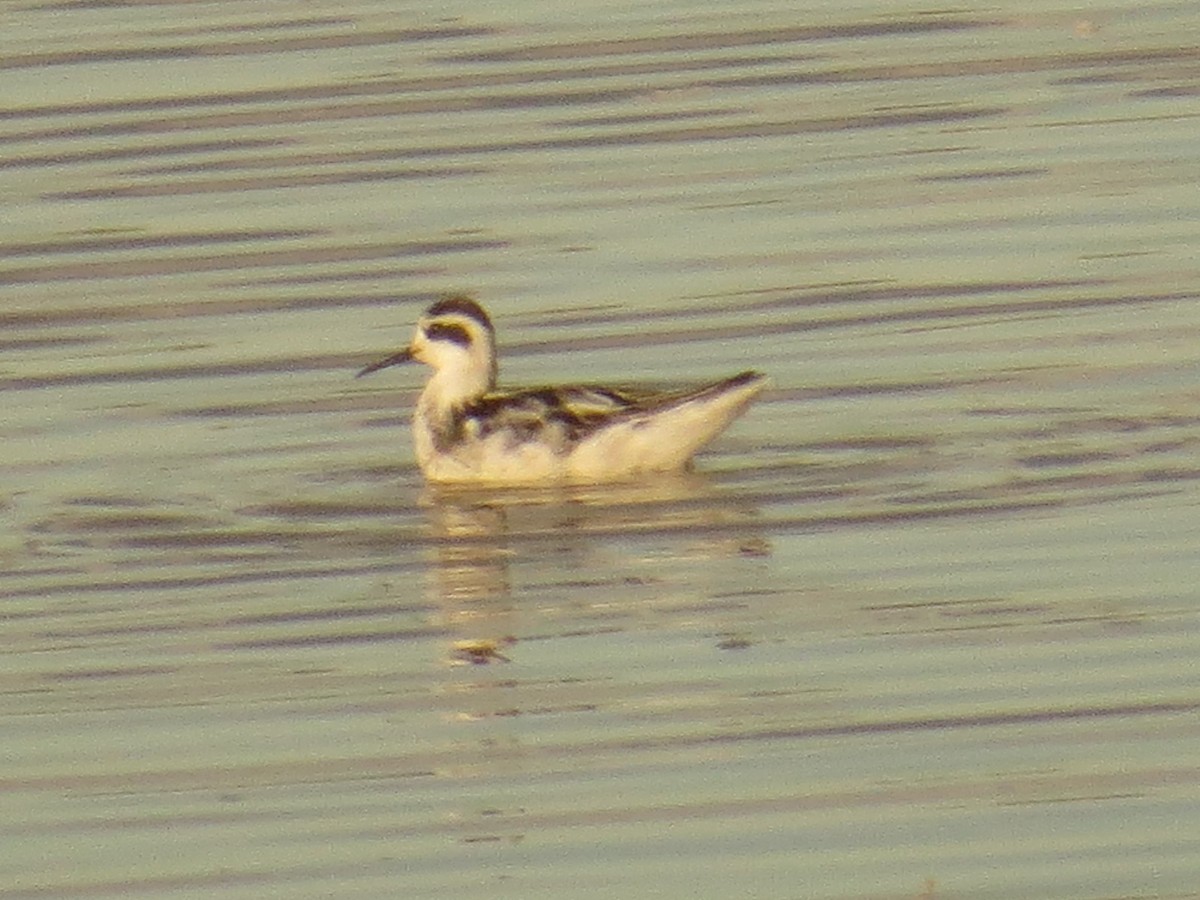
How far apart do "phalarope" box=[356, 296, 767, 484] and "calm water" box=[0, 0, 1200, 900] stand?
18 cm

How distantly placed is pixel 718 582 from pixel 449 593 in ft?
2.98

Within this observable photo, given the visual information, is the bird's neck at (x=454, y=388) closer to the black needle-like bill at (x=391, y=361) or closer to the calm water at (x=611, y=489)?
the black needle-like bill at (x=391, y=361)

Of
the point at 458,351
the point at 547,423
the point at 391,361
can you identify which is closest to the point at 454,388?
the point at 458,351

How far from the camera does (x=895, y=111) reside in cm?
2002

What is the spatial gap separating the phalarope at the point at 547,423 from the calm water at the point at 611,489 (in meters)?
0.18

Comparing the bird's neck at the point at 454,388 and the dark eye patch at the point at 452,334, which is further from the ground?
the dark eye patch at the point at 452,334

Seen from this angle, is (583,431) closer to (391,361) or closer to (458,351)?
(458,351)

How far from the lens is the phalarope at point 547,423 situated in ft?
47.6

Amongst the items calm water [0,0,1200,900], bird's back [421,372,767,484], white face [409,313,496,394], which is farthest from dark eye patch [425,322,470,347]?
calm water [0,0,1200,900]

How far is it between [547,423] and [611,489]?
369 millimetres

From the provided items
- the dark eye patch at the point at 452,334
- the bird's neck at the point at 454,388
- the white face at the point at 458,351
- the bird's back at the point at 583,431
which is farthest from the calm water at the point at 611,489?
the dark eye patch at the point at 452,334

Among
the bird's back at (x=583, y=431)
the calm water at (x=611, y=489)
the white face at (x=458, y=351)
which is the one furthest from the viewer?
the white face at (x=458, y=351)

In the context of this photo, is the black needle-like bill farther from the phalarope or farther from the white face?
the phalarope

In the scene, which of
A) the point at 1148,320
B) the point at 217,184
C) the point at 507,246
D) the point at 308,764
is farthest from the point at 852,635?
the point at 217,184
